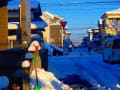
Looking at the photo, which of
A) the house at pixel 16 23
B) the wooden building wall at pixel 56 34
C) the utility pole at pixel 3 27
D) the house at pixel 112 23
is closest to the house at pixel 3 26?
the utility pole at pixel 3 27

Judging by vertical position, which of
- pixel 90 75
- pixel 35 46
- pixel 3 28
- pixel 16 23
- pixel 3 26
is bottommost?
pixel 90 75

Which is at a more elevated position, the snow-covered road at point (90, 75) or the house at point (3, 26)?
the house at point (3, 26)

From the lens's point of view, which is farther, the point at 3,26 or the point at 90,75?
the point at 3,26

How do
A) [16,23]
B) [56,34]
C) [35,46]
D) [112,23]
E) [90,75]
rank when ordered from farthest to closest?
1. [112,23]
2. [56,34]
3. [16,23]
4. [90,75]
5. [35,46]

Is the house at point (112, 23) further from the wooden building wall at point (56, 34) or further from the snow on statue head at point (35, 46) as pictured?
the snow on statue head at point (35, 46)

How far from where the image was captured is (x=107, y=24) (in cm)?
6209

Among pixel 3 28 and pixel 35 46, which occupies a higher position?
pixel 3 28

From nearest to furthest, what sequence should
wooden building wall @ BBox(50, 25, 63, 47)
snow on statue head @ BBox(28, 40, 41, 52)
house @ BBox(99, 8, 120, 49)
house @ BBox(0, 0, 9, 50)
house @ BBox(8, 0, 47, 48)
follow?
snow on statue head @ BBox(28, 40, 41, 52)
house @ BBox(0, 0, 9, 50)
house @ BBox(8, 0, 47, 48)
wooden building wall @ BBox(50, 25, 63, 47)
house @ BBox(99, 8, 120, 49)

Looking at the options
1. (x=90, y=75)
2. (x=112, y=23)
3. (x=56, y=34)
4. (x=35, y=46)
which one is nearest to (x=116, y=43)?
(x=90, y=75)

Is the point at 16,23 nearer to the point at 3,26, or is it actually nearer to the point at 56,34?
the point at 3,26

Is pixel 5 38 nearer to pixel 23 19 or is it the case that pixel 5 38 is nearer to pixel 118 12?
pixel 23 19

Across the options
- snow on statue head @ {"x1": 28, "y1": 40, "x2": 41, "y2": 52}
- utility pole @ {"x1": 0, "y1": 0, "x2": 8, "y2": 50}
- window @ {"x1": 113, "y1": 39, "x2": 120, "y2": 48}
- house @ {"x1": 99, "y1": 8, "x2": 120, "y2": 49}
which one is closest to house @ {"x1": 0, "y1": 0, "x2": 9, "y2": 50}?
utility pole @ {"x1": 0, "y1": 0, "x2": 8, "y2": 50}

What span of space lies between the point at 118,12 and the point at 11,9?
42629mm

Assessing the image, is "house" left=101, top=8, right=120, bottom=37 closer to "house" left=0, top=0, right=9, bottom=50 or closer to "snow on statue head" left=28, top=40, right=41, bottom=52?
"house" left=0, top=0, right=9, bottom=50
